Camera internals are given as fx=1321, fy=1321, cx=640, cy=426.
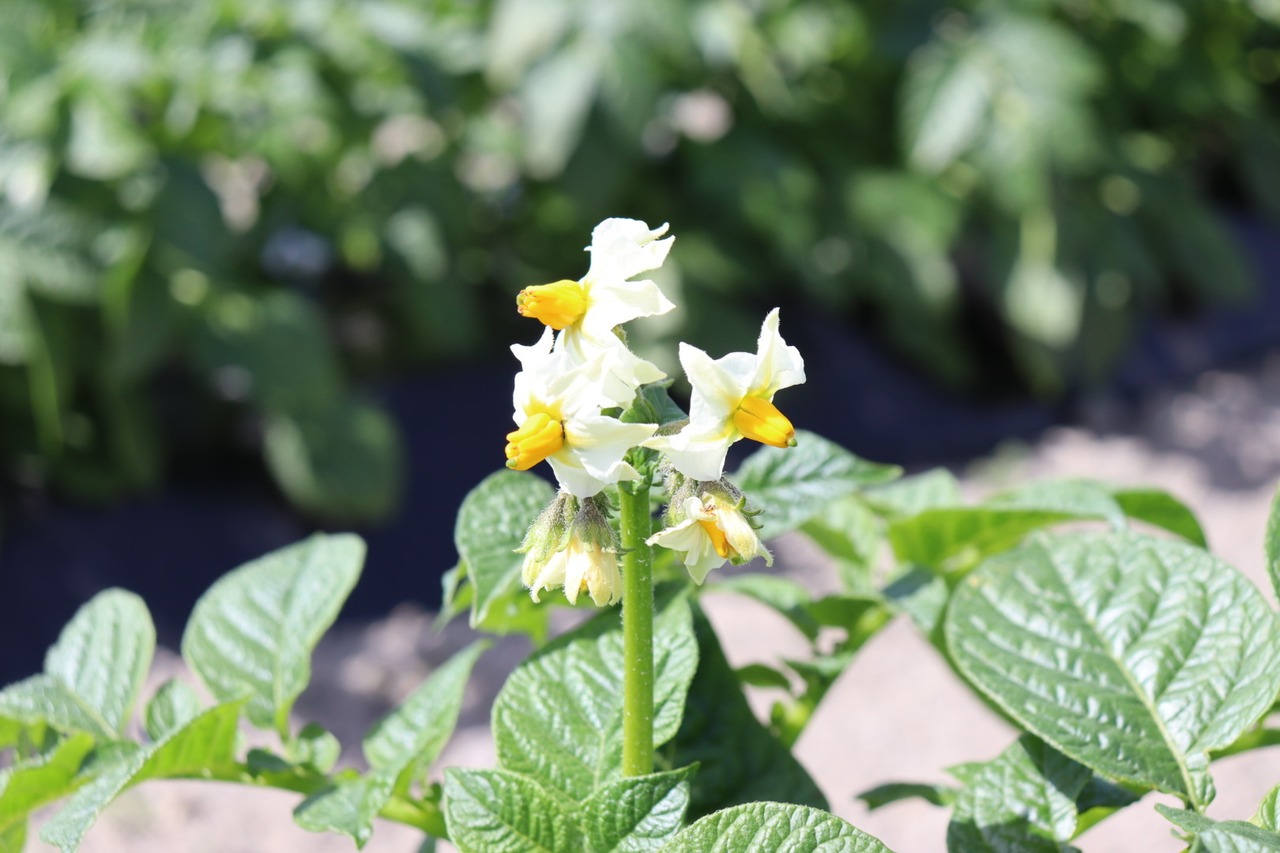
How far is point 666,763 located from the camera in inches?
31.9

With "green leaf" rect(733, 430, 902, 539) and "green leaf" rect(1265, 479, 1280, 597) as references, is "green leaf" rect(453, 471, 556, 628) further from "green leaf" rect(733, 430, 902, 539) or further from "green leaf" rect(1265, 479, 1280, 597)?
"green leaf" rect(1265, 479, 1280, 597)

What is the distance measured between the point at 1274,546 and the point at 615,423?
426 millimetres

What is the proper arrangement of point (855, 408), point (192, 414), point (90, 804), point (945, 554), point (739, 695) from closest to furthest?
point (90, 804) < point (739, 695) < point (945, 554) < point (192, 414) < point (855, 408)

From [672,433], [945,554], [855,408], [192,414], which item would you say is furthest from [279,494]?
[672,433]

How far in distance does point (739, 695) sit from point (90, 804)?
0.38 meters

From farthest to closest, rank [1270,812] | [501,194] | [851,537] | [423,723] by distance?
[501,194]
[851,537]
[423,723]
[1270,812]

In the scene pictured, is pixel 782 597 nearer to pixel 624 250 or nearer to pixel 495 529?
pixel 495 529

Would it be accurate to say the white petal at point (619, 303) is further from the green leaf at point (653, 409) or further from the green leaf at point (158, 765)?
the green leaf at point (158, 765)

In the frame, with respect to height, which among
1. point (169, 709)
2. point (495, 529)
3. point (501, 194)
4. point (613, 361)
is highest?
point (501, 194)

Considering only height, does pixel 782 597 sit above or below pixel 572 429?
below

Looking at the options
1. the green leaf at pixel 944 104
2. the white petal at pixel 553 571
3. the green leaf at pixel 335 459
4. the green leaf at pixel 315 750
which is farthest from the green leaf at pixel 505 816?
the green leaf at pixel 944 104

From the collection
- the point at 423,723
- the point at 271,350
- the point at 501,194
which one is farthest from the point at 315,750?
the point at 501,194

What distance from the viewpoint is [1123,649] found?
77 cm

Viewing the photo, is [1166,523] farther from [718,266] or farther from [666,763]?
[718,266]
